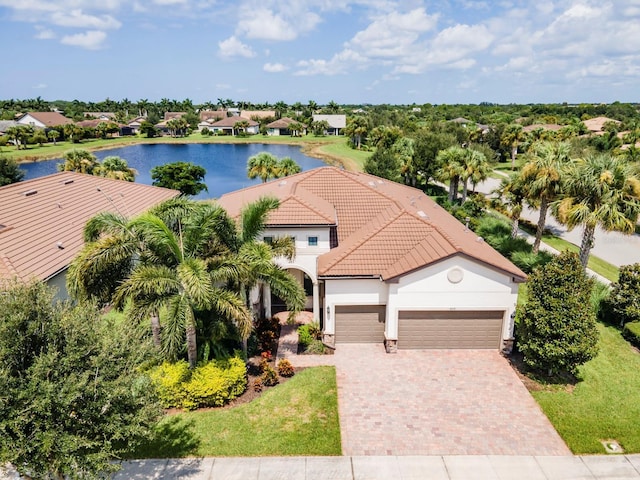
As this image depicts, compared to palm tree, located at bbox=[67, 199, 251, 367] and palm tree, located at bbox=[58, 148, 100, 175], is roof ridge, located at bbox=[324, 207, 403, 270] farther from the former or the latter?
palm tree, located at bbox=[58, 148, 100, 175]

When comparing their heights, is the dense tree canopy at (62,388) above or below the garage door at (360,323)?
above

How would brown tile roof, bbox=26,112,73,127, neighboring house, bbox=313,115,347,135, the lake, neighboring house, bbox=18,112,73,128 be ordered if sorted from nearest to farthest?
1. the lake
2. neighboring house, bbox=18,112,73,128
3. brown tile roof, bbox=26,112,73,127
4. neighboring house, bbox=313,115,347,135

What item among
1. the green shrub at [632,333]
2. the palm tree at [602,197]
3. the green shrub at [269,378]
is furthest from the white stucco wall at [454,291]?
the palm tree at [602,197]

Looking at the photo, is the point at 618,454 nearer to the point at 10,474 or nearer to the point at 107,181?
the point at 10,474

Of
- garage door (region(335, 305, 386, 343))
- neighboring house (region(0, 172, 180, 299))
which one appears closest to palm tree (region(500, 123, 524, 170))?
neighboring house (region(0, 172, 180, 299))

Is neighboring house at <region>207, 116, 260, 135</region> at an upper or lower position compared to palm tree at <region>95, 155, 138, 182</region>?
upper

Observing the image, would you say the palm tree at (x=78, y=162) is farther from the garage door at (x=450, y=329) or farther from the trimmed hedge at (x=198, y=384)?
the garage door at (x=450, y=329)

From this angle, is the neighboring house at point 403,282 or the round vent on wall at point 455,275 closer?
the round vent on wall at point 455,275
